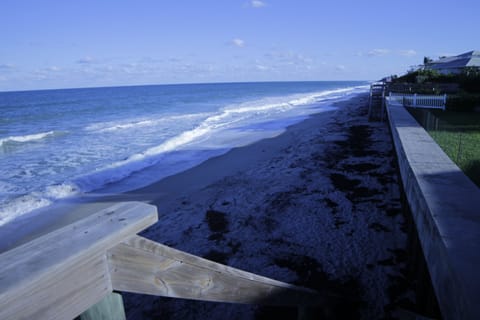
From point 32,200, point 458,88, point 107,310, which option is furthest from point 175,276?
point 458,88

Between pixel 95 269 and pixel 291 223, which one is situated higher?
pixel 95 269

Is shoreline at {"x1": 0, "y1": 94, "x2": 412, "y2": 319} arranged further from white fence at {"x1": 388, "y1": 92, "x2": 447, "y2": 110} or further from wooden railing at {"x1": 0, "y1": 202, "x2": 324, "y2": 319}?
white fence at {"x1": 388, "y1": 92, "x2": 447, "y2": 110}

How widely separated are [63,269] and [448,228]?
296 cm

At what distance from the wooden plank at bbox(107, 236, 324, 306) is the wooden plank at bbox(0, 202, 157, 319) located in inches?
2.0

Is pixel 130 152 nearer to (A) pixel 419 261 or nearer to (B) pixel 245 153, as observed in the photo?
(B) pixel 245 153

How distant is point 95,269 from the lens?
0.98 m

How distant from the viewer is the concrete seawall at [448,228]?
6.59 feet

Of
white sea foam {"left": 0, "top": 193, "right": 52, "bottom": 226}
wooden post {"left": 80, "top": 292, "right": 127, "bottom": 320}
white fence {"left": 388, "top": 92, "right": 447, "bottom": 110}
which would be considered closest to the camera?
wooden post {"left": 80, "top": 292, "right": 127, "bottom": 320}

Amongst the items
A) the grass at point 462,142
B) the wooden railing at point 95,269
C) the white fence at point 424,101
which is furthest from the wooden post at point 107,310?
the white fence at point 424,101

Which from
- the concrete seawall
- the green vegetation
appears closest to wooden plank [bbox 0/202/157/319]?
the concrete seawall

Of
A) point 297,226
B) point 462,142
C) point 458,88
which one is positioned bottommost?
point 297,226

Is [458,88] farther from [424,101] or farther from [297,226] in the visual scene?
[297,226]

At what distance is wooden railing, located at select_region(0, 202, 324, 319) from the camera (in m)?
0.81

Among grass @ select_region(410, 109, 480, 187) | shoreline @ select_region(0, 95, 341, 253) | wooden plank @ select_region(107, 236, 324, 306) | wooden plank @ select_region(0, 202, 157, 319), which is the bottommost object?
shoreline @ select_region(0, 95, 341, 253)
